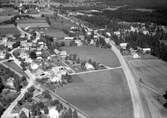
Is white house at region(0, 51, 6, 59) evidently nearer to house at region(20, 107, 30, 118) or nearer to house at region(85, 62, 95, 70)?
house at region(85, 62, 95, 70)

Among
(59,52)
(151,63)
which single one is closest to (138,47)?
(151,63)

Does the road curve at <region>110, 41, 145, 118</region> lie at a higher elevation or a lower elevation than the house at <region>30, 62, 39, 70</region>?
lower

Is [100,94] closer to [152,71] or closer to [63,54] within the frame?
[152,71]

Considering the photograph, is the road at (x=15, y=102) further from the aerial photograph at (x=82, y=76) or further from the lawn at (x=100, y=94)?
the lawn at (x=100, y=94)

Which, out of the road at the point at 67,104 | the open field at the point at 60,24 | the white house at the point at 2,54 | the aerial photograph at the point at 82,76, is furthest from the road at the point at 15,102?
the open field at the point at 60,24

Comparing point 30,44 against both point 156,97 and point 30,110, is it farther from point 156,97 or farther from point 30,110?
point 156,97

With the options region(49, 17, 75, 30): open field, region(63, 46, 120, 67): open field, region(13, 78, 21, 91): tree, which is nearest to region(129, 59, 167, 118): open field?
region(63, 46, 120, 67): open field

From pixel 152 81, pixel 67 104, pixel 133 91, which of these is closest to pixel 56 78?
pixel 67 104
